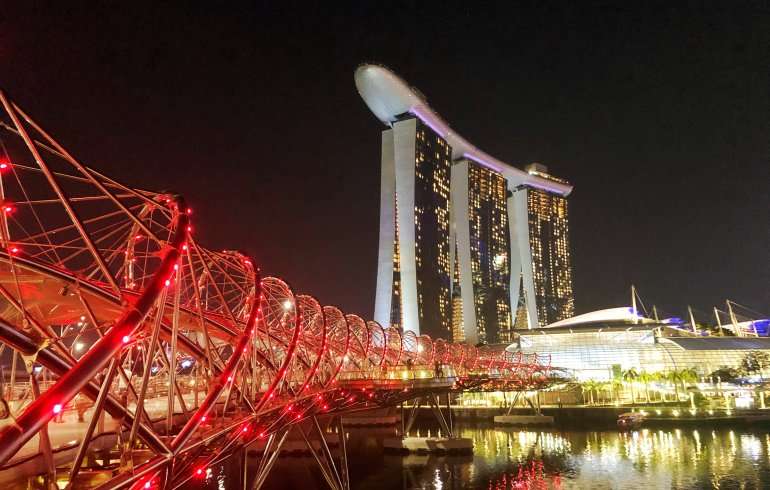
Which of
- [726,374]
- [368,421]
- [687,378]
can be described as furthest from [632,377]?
[368,421]

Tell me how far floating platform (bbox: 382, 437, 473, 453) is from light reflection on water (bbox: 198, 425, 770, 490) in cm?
126

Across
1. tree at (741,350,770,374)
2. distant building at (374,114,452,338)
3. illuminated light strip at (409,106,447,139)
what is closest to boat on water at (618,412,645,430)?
tree at (741,350,770,374)

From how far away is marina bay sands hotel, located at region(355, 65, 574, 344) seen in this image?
120875 millimetres

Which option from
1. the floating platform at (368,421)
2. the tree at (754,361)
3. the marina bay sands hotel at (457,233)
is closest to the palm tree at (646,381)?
the tree at (754,361)

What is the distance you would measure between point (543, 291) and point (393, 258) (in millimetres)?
74743

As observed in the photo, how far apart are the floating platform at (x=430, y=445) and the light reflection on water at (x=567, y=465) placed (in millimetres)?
1261

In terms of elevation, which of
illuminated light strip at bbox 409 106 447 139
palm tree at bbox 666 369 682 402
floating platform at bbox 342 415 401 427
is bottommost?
floating platform at bbox 342 415 401 427

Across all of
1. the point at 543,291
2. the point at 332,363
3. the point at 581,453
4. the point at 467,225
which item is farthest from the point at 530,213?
the point at 332,363

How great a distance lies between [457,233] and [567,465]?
10464cm

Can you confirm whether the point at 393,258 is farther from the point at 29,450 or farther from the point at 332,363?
the point at 29,450

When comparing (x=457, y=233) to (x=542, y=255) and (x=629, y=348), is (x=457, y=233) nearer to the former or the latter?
(x=542, y=255)

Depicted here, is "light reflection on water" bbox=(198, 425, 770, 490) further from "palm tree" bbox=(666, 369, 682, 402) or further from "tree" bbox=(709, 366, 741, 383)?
"tree" bbox=(709, 366, 741, 383)

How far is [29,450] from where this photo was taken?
14211mm

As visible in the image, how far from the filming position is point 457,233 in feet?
482
